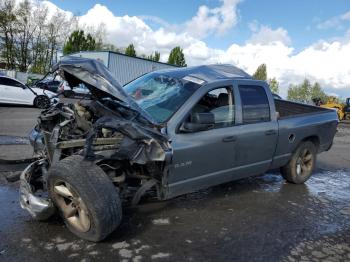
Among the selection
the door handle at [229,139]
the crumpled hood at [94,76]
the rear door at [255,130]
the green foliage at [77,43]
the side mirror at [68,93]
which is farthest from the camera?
the green foliage at [77,43]

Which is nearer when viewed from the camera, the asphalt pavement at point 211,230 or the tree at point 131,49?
the asphalt pavement at point 211,230

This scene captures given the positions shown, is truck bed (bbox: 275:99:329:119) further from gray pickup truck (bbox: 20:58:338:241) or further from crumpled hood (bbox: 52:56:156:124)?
crumpled hood (bbox: 52:56:156:124)

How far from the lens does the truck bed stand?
22.4ft

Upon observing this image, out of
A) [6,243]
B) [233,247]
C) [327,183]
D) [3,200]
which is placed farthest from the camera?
[327,183]

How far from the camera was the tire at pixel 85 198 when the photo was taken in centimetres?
355

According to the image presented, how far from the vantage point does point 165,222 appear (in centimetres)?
452

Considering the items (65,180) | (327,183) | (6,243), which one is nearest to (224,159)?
(65,180)

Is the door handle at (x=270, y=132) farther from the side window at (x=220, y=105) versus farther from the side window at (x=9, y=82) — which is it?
the side window at (x=9, y=82)

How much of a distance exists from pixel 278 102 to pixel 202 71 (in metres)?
2.70

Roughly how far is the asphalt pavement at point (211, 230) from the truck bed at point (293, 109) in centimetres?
141

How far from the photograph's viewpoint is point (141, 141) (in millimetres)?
3877

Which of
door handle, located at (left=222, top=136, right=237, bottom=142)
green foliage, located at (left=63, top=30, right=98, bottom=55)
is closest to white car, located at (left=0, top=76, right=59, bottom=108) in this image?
door handle, located at (left=222, top=136, right=237, bottom=142)

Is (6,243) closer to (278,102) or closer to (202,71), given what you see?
(202,71)

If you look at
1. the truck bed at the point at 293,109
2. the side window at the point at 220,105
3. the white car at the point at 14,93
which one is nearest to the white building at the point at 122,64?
the white car at the point at 14,93
